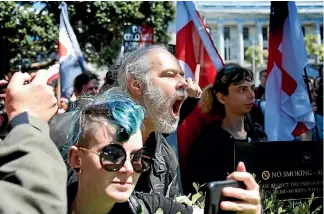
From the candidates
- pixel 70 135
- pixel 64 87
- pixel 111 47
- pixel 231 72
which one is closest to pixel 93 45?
pixel 111 47

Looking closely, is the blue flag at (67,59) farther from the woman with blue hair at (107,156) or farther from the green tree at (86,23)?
the green tree at (86,23)

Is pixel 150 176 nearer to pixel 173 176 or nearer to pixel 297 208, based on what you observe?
pixel 173 176

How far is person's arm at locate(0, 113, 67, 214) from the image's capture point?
1.28 meters

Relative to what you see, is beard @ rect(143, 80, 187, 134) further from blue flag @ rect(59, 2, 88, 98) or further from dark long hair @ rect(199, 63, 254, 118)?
blue flag @ rect(59, 2, 88, 98)

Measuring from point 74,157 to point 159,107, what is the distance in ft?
3.26

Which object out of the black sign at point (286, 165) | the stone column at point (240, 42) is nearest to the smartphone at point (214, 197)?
the black sign at point (286, 165)

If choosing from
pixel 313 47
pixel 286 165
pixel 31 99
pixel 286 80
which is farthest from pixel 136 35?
pixel 313 47

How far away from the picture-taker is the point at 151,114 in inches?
103

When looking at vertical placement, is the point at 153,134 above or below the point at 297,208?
above

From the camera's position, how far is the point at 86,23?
1997 centimetres

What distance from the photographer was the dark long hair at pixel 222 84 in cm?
332

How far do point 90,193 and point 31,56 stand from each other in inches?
732

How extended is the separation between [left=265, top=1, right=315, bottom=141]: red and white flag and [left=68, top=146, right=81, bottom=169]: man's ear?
3081 mm

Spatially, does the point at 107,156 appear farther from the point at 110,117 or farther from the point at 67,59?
the point at 67,59
